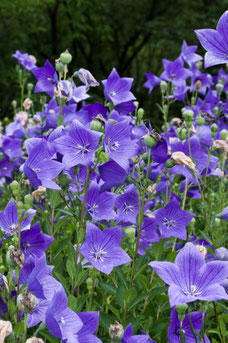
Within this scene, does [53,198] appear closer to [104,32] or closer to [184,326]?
[184,326]

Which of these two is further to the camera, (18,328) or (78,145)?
(78,145)

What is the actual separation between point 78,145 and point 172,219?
703 mm

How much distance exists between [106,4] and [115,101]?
9.57 m

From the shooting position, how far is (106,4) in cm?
1105

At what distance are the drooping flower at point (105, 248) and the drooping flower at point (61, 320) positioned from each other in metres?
0.39

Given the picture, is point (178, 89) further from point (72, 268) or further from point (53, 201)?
point (72, 268)

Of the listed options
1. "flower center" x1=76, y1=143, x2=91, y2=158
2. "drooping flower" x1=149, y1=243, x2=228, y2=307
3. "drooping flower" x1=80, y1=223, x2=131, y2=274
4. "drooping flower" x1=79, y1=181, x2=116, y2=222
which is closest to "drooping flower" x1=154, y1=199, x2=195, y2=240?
"drooping flower" x1=79, y1=181, x2=116, y2=222

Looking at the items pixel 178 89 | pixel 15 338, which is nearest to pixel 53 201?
pixel 15 338

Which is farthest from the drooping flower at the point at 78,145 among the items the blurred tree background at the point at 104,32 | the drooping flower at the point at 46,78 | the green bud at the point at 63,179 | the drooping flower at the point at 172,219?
the blurred tree background at the point at 104,32

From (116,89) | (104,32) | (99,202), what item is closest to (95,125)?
(99,202)

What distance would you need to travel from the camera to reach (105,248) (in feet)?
5.74

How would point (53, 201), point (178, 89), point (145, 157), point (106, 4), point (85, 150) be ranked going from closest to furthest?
point (85, 150), point (145, 157), point (53, 201), point (178, 89), point (106, 4)

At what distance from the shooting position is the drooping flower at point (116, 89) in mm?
2221

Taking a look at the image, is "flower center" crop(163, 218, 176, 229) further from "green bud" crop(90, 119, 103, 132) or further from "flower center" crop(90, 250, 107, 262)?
"green bud" crop(90, 119, 103, 132)
